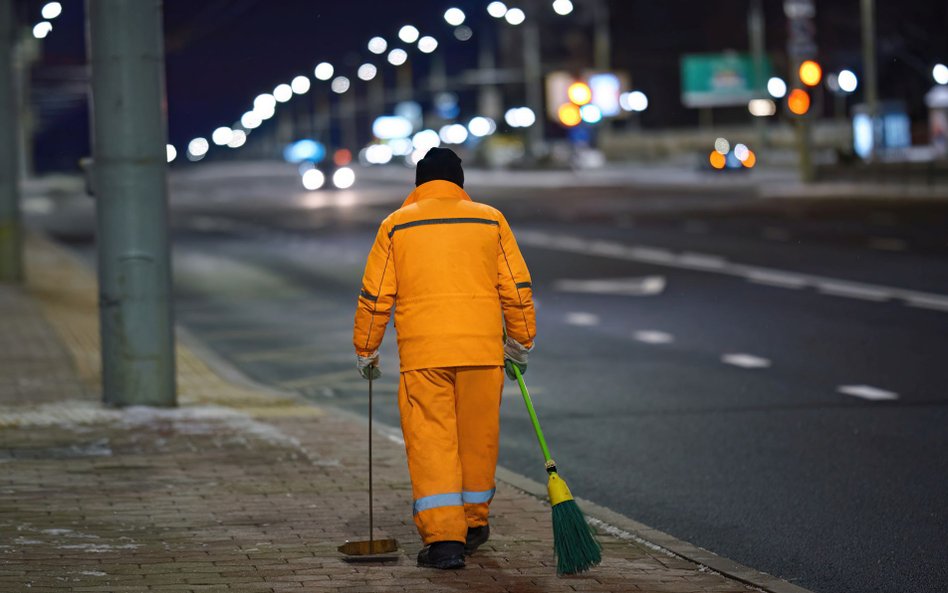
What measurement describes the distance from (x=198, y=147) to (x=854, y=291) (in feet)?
577

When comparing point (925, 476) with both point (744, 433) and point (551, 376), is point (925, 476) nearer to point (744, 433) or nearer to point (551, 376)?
point (744, 433)

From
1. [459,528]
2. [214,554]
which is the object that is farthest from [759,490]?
[214,554]

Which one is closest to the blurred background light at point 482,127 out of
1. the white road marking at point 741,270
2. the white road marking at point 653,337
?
the white road marking at point 741,270

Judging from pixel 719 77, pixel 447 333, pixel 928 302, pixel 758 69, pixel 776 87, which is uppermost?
pixel 719 77

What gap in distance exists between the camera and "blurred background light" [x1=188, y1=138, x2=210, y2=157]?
183900 mm

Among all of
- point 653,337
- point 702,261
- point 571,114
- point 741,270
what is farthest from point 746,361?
point 571,114

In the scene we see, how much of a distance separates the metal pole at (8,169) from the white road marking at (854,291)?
35.0 feet

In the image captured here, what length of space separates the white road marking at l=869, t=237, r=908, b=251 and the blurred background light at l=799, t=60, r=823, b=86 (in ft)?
32.7

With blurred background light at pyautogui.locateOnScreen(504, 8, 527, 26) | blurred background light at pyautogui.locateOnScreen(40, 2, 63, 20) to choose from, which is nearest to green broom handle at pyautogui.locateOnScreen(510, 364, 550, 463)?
blurred background light at pyautogui.locateOnScreen(40, 2, 63, 20)

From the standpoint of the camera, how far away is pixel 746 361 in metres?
13.6

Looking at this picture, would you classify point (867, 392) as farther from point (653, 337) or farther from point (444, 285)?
point (444, 285)

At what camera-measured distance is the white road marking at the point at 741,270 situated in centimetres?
1784

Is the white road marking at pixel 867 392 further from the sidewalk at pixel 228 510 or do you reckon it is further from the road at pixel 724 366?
the sidewalk at pixel 228 510

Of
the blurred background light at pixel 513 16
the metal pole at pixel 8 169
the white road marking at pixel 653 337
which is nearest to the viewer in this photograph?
the white road marking at pixel 653 337
